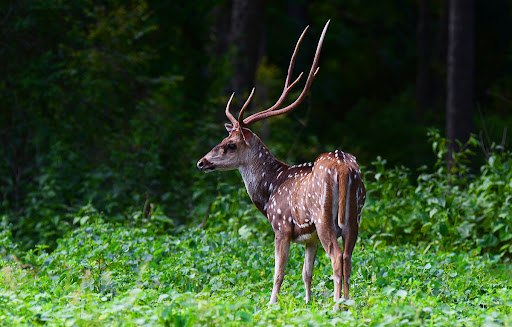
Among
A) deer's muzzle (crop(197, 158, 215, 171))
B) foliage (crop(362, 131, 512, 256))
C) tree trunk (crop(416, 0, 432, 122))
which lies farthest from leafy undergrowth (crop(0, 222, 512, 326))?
tree trunk (crop(416, 0, 432, 122))

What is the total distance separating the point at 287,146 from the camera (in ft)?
42.7

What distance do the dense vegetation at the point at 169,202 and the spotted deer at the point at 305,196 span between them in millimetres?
349

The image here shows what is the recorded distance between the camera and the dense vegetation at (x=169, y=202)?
5.56 meters

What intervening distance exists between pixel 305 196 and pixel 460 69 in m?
8.58

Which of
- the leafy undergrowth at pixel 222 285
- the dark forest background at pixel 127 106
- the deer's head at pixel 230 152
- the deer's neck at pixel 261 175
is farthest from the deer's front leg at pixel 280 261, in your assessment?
the dark forest background at pixel 127 106

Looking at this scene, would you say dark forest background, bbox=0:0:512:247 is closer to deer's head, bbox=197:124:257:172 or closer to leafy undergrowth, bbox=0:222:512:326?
leafy undergrowth, bbox=0:222:512:326

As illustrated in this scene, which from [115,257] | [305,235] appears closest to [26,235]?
[115,257]

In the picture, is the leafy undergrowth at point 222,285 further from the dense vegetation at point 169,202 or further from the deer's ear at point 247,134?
the deer's ear at point 247,134

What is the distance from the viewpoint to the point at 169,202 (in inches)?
464

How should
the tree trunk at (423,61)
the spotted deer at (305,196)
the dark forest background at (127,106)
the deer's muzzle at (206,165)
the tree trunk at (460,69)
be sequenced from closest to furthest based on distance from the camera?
the spotted deer at (305,196)
the deer's muzzle at (206,165)
the dark forest background at (127,106)
the tree trunk at (460,69)
the tree trunk at (423,61)

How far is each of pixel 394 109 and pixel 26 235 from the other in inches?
684

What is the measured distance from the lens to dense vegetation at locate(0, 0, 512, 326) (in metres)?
5.56

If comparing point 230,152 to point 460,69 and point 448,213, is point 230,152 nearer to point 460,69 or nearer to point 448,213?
point 448,213

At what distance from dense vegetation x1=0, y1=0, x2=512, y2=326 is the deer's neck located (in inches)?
29.7
